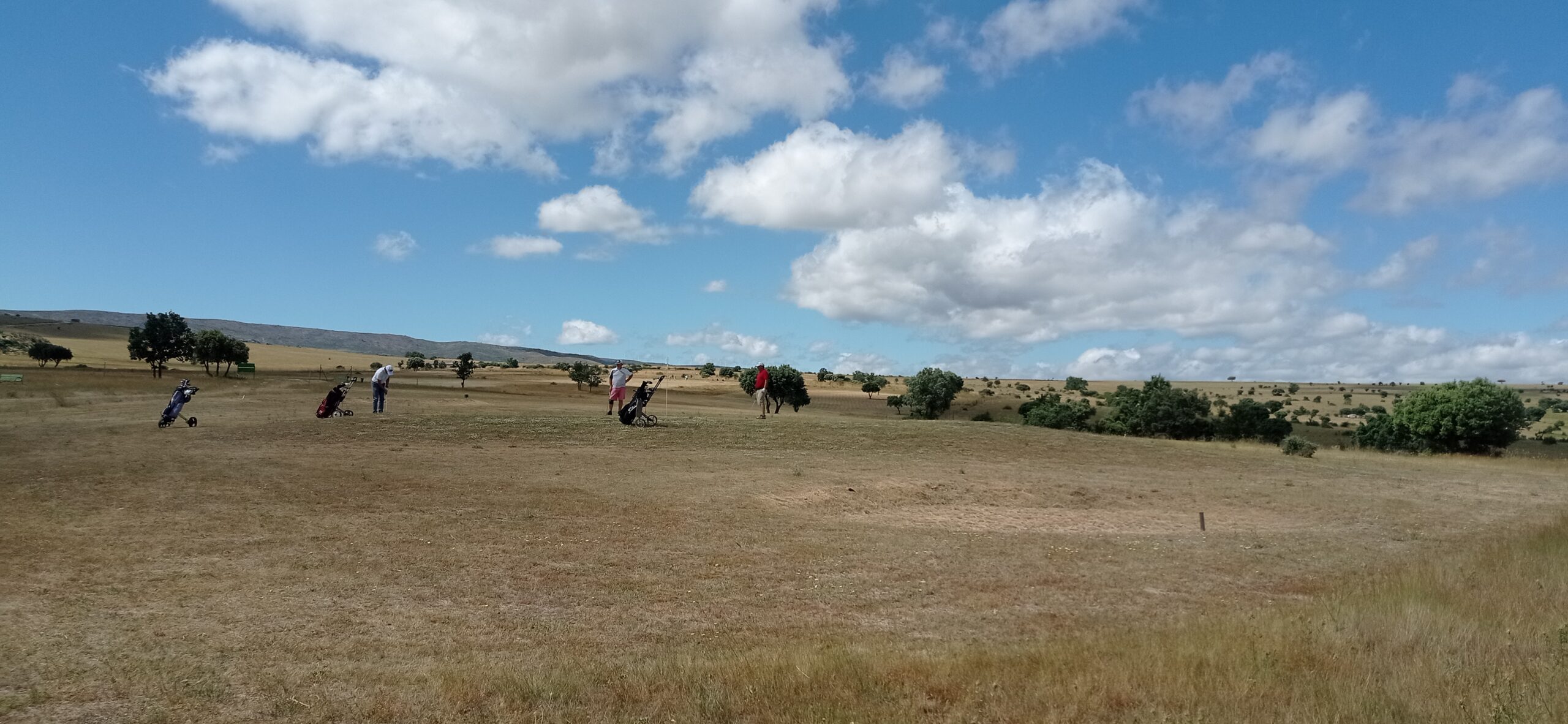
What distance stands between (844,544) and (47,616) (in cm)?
1020

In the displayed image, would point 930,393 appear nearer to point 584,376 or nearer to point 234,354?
point 584,376

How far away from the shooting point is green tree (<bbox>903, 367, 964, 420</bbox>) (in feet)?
221

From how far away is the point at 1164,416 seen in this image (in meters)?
54.3

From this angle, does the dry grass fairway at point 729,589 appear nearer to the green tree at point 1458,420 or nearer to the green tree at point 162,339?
the green tree at point 1458,420

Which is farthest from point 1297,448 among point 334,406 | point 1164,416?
point 334,406

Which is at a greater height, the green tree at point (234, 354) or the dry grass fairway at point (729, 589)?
the green tree at point (234, 354)

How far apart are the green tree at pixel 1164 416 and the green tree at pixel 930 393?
13.5 meters

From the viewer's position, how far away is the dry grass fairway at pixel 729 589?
21.9 ft

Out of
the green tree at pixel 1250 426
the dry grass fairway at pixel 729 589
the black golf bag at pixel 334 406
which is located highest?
the green tree at pixel 1250 426

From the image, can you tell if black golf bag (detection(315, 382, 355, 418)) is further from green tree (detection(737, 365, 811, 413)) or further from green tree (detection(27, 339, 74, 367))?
green tree (detection(27, 339, 74, 367))

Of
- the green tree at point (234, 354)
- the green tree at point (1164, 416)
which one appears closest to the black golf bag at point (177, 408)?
the green tree at point (1164, 416)

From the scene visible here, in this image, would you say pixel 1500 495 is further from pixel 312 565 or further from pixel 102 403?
→ pixel 102 403

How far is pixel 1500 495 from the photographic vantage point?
25.0 metres

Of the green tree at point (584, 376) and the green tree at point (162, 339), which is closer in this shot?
the green tree at point (162, 339)
